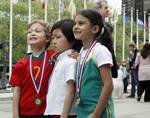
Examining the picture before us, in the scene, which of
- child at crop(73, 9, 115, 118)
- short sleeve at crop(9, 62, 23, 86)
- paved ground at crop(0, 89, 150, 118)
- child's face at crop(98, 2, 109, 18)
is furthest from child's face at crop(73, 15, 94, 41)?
paved ground at crop(0, 89, 150, 118)

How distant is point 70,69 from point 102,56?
38 cm

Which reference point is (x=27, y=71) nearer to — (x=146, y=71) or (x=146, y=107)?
(x=146, y=107)

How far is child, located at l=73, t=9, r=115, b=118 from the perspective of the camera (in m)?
3.22

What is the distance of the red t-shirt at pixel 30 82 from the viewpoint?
3758 mm

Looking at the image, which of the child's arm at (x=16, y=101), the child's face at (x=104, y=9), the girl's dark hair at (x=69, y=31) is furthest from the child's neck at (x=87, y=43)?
the child's face at (x=104, y=9)

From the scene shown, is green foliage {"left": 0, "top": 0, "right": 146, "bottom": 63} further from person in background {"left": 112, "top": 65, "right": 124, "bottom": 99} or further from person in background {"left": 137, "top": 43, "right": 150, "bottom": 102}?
person in background {"left": 112, "top": 65, "right": 124, "bottom": 99}

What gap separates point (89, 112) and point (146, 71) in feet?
28.3

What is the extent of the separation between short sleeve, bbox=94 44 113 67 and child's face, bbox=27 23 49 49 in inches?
26.8

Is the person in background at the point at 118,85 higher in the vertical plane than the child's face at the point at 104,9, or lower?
lower

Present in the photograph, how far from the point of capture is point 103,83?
3234mm

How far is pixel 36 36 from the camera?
3793 millimetres

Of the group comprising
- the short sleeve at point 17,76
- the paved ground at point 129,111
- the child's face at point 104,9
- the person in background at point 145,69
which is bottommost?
the paved ground at point 129,111

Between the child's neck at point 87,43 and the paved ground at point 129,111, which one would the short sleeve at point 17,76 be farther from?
the paved ground at point 129,111

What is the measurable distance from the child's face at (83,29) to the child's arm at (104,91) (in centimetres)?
31
